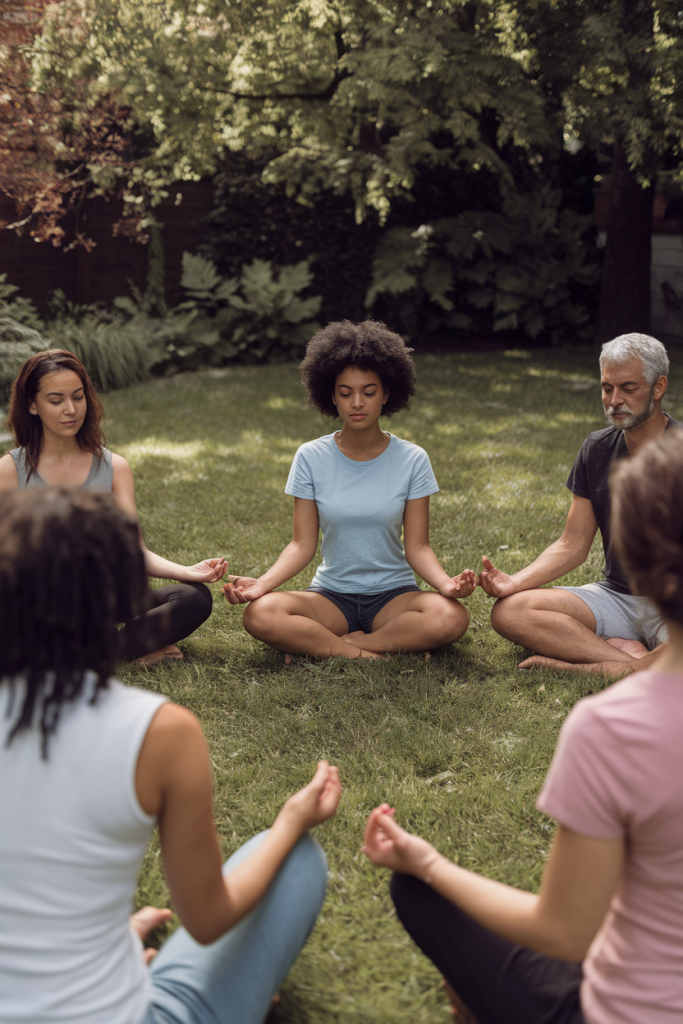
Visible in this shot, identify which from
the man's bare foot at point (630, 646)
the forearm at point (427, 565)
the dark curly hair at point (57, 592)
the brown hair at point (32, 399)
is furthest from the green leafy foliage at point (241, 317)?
the dark curly hair at point (57, 592)

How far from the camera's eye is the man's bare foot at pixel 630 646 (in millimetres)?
3673

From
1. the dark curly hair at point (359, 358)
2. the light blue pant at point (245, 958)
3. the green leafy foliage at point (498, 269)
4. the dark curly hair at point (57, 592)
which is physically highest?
the green leafy foliage at point (498, 269)

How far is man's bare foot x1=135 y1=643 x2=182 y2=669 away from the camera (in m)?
3.87

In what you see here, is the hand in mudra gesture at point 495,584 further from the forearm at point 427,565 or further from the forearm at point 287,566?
the forearm at point 287,566

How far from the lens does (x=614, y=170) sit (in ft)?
36.1

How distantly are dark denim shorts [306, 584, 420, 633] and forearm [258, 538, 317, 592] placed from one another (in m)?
0.16

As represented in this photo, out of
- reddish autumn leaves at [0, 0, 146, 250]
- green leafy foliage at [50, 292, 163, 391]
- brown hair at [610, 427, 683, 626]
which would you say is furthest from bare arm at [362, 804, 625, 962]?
green leafy foliage at [50, 292, 163, 391]

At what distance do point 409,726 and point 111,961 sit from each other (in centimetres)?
200

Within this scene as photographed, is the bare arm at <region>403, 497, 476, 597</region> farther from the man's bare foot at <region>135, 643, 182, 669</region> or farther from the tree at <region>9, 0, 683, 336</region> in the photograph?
the tree at <region>9, 0, 683, 336</region>

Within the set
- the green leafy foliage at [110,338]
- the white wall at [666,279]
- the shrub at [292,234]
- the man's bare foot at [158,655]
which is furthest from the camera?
the white wall at [666,279]

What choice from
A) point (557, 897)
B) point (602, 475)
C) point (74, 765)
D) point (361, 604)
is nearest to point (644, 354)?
point (602, 475)

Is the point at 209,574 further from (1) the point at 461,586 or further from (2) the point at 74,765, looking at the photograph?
(2) the point at 74,765

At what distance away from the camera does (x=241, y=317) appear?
11680 mm

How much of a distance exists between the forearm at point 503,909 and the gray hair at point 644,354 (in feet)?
7.39
